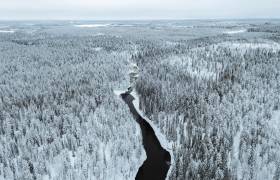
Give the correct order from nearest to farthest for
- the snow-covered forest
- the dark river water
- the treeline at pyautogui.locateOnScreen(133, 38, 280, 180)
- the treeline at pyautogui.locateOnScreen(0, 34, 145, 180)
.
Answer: the treeline at pyautogui.locateOnScreen(0, 34, 145, 180)
the snow-covered forest
the treeline at pyautogui.locateOnScreen(133, 38, 280, 180)
the dark river water

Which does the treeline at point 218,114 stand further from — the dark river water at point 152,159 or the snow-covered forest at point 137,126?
the dark river water at point 152,159

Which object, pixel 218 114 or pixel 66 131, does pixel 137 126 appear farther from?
pixel 218 114

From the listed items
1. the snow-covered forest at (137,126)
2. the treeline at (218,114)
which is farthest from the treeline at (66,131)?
the treeline at (218,114)

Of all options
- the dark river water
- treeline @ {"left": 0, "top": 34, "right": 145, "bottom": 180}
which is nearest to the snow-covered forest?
treeline @ {"left": 0, "top": 34, "right": 145, "bottom": 180}

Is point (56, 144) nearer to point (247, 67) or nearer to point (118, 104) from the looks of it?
point (118, 104)

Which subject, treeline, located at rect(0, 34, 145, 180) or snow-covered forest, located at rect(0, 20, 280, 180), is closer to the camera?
treeline, located at rect(0, 34, 145, 180)

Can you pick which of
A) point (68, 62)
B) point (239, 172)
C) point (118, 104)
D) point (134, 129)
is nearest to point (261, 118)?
point (239, 172)

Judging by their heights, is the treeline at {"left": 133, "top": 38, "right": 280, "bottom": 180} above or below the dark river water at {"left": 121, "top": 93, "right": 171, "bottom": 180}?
above

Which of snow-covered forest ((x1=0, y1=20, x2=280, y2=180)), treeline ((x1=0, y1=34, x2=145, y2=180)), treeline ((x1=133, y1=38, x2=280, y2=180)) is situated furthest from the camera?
treeline ((x1=133, y1=38, x2=280, y2=180))

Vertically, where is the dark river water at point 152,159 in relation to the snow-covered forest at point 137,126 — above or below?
below

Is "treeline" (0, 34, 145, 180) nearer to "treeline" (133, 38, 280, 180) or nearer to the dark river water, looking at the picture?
the dark river water
